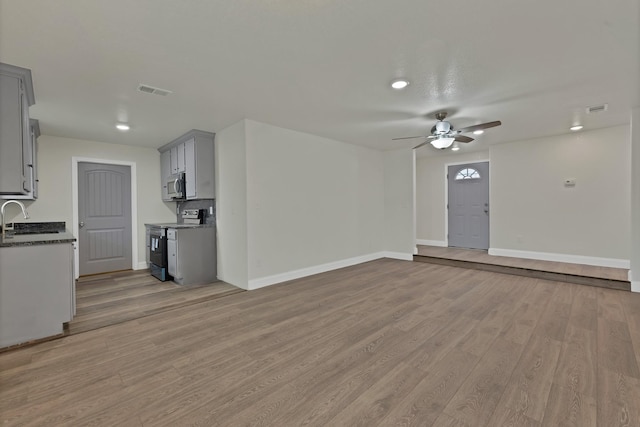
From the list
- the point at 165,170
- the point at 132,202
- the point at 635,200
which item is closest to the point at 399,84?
the point at 635,200

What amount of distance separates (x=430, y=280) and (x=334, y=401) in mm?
3296

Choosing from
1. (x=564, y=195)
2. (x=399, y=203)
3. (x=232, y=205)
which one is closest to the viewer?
(x=232, y=205)

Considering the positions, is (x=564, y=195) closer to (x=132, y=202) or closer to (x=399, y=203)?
(x=399, y=203)

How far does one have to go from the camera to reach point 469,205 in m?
6.91

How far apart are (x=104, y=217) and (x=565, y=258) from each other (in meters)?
8.62

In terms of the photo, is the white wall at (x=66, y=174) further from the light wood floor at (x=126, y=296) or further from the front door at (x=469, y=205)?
the front door at (x=469, y=205)

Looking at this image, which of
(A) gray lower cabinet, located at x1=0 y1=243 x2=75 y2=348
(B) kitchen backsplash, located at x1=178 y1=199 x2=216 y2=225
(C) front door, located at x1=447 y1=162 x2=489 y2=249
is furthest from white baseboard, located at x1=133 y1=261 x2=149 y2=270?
(C) front door, located at x1=447 y1=162 x2=489 y2=249

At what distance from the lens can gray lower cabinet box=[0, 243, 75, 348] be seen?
2486mm

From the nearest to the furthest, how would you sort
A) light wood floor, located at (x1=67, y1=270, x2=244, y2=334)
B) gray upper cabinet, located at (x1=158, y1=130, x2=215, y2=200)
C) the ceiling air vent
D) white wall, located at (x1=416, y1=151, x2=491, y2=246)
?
light wood floor, located at (x1=67, y1=270, x2=244, y2=334), the ceiling air vent, gray upper cabinet, located at (x1=158, y1=130, x2=215, y2=200), white wall, located at (x1=416, y1=151, x2=491, y2=246)

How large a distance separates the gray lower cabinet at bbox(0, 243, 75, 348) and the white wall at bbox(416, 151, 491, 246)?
718 cm

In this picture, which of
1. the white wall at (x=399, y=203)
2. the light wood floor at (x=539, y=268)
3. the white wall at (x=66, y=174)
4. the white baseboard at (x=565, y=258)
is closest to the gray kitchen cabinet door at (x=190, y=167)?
the white wall at (x=66, y=174)

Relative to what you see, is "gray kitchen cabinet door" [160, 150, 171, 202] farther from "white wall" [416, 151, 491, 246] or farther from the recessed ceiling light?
"white wall" [416, 151, 491, 246]

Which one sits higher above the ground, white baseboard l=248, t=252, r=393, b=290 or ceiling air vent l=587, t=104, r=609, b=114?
ceiling air vent l=587, t=104, r=609, b=114

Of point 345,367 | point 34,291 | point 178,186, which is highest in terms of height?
point 178,186
